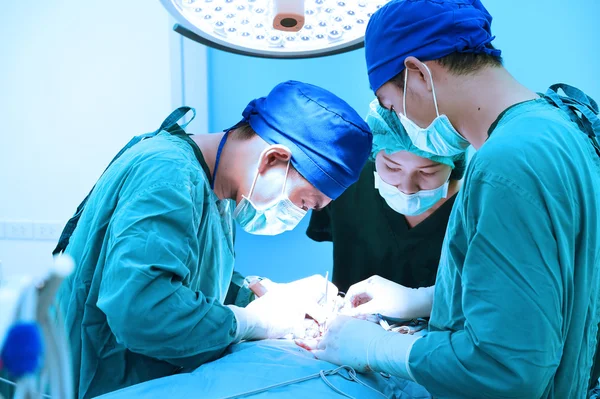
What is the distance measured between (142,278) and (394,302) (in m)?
0.91

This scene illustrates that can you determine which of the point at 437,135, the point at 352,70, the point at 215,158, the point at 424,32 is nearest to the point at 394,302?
the point at 437,135

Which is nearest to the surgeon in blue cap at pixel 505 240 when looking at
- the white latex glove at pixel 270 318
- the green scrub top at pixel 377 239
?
the white latex glove at pixel 270 318

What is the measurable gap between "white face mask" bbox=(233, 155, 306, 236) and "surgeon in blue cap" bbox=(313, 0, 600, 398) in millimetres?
432

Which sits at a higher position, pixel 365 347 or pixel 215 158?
pixel 215 158

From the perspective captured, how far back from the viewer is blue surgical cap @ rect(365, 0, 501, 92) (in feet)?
3.61

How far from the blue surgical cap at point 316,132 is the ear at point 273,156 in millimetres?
18

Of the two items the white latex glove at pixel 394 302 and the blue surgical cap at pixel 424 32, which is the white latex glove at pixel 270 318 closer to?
the white latex glove at pixel 394 302

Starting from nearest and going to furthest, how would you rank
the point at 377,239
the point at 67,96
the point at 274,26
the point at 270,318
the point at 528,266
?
the point at 528,266 → the point at 274,26 → the point at 270,318 → the point at 377,239 → the point at 67,96

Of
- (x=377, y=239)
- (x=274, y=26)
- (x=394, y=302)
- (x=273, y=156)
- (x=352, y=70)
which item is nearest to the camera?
(x=274, y=26)

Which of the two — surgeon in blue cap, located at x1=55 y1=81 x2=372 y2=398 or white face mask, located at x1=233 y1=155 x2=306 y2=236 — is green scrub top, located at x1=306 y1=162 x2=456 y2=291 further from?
white face mask, located at x1=233 y1=155 x2=306 y2=236

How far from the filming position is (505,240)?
2.73 ft

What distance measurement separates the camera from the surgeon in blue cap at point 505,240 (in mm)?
826

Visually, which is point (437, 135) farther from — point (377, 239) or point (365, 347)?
point (377, 239)

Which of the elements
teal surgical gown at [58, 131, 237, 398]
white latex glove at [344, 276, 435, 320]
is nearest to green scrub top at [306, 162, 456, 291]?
white latex glove at [344, 276, 435, 320]
